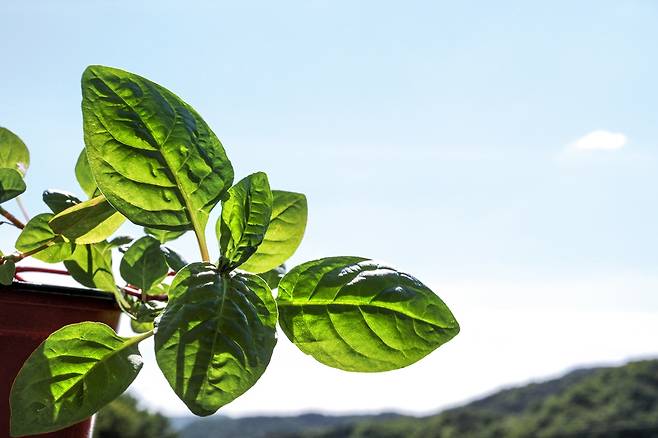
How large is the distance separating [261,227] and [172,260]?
0.08m

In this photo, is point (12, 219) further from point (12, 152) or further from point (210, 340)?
point (210, 340)

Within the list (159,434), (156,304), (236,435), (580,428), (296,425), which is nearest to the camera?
(156,304)

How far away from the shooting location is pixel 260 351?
0.29 m

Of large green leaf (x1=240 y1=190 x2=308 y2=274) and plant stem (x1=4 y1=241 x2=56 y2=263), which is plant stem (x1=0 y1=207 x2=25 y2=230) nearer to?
plant stem (x1=4 y1=241 x2=56 y2=263)

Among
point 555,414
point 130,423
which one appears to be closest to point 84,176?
point 130,423

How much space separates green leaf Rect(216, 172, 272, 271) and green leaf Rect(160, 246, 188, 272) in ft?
0.20

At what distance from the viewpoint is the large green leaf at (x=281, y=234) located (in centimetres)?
38

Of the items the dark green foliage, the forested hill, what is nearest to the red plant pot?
the dark green foliage

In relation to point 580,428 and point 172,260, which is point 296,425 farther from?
point 172,260

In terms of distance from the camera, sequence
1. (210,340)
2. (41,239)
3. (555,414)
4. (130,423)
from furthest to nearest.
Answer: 1. (555,414)
2. (130,423)
3. (41,239)
4. (210,340)

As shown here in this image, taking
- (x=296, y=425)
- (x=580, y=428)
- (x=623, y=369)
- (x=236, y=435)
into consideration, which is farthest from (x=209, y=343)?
(x=296, y=425)

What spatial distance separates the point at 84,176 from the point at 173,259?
90mm

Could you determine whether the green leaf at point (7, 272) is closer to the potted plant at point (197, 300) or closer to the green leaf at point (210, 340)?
the potted plant at point (197, 300)

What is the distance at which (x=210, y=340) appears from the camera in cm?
29
